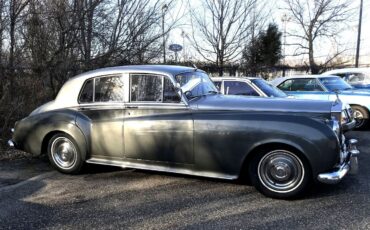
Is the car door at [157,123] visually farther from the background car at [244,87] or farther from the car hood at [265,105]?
the background car at [244,87]

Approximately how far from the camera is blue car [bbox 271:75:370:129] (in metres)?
11.3

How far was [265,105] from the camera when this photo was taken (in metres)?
5.62

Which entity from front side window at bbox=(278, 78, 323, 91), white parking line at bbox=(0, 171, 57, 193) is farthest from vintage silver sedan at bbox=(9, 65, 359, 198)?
front side window at bbox=(278, 78, 323, 91)

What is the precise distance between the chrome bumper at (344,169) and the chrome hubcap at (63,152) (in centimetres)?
355

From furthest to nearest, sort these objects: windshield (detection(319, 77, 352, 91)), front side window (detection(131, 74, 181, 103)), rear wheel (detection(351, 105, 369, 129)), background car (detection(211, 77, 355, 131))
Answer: windshield (detection(319, 77, 352, 91)) < rear wheel (detection(351, 105, 369, 129)) < background car (detection(211, 77, 355, 131)) < front side window (detection(131, 74, 181, 103))

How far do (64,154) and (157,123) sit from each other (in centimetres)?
171

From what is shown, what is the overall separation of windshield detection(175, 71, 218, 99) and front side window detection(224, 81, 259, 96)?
3.00 metres

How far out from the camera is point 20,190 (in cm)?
587

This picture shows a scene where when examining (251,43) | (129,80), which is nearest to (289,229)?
(129,80)

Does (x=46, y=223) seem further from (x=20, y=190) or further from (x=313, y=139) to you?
(x=313, y=139)

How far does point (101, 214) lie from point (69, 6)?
7343 millimetres

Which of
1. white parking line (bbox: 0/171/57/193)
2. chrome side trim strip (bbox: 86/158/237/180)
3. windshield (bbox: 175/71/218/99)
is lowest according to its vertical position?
white parking line (bbox: 0/171/57/193)

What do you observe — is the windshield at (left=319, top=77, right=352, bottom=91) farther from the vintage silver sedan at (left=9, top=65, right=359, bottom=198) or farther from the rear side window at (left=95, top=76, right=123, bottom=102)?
the rear side window at (left=95, top=76, right=123, bottom=102)

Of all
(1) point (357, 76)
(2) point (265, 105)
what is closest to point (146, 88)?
(2) point (265, 105)
